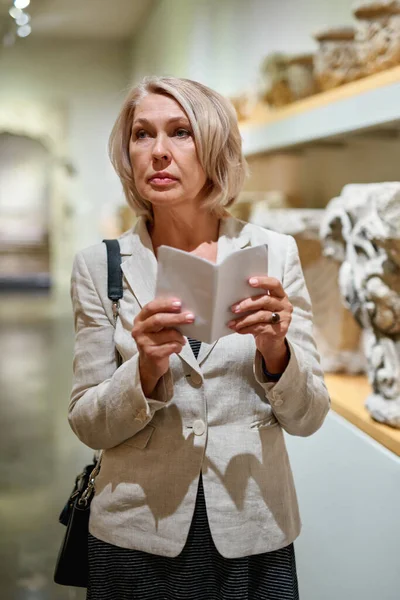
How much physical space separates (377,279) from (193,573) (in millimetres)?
1307

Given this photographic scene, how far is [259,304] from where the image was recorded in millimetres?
1532

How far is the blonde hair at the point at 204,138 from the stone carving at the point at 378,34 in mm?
1377

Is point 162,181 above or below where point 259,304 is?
above

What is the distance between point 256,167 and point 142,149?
14.8ft

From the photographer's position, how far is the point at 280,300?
157 cm

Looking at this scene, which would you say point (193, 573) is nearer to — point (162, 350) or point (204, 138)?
point (162, 350)

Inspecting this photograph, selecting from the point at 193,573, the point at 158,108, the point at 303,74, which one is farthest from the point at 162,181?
the point at 303,74

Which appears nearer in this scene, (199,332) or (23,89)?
(199,332)

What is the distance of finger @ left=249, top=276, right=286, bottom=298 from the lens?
59.7 inches

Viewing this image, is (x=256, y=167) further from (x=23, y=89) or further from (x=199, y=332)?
(x=23, y=89)

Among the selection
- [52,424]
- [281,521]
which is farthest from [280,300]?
[52,424]

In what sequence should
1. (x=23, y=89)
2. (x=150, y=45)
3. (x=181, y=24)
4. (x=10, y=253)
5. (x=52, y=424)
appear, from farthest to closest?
(x=10, y=253) < (x=23, y=89) < (x=150, y=45) < (x=181, y=24) < (x=52, y=424)

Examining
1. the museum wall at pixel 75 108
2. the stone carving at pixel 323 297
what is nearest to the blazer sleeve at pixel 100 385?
the stone carving at pixel 323 297

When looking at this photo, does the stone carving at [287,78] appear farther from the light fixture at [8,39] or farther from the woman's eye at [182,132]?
the light fixture at [8,39]
